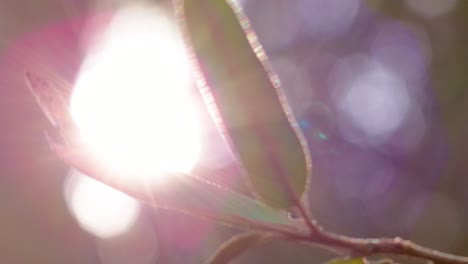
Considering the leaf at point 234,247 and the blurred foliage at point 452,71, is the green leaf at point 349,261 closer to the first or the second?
the leaf at point 234,247

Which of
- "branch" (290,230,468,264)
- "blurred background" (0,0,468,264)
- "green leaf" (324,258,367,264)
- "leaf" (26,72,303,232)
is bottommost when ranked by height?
"blurred background" (0,0,468,264)

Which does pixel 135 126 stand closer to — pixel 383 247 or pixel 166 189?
pixel 166 189

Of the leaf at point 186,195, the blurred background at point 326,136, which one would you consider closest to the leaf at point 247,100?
the leaf at point 186,195

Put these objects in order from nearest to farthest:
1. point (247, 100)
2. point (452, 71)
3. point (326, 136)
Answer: point (247, 100) → point (452, 71) → point (326, 136)

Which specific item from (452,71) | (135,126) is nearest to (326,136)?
(452,71)

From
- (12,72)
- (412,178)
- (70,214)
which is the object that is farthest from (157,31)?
(412,178)

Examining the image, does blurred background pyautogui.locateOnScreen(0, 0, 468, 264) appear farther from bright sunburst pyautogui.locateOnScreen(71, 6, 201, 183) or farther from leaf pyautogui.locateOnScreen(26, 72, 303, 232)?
leaf pyautogui.locateOnScreen(26, 72, 303, 232)

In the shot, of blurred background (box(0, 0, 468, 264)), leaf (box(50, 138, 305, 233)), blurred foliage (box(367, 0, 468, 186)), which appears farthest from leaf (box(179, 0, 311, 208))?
blurred foliage (box(367, 0, 468, 186))
